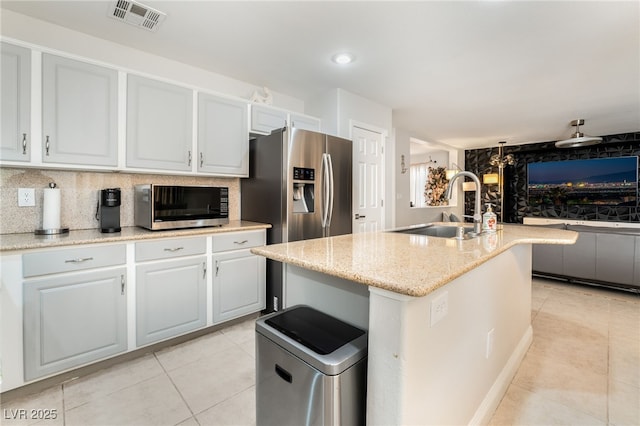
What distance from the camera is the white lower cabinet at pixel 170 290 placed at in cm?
211

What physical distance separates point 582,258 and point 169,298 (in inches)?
200

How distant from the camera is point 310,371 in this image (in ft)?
3.33

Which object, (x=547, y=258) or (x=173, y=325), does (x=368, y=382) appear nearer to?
(x=173, y=325)

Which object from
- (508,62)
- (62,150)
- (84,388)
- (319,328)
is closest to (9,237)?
A: (62,150)

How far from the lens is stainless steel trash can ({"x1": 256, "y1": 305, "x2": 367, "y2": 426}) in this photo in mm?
989

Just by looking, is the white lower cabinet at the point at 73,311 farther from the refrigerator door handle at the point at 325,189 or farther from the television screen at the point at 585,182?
the television screen at the point at 585,182

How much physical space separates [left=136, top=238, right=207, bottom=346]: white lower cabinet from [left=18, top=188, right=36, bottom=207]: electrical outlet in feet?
2.74

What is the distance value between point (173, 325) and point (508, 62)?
362cm

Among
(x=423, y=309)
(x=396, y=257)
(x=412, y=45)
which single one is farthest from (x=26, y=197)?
(x=412, y=45)

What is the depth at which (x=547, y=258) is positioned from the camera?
14.1 ft

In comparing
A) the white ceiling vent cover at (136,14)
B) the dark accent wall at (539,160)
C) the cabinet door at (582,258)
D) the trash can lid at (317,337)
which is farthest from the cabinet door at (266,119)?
the dark accent wall at (539,160)

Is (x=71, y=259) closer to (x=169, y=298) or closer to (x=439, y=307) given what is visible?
(x=169, y=298)

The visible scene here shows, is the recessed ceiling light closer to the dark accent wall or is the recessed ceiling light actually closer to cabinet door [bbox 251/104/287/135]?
cabinet door [bbox 251/104/287/135]

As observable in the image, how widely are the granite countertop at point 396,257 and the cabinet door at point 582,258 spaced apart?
296 centimetres
